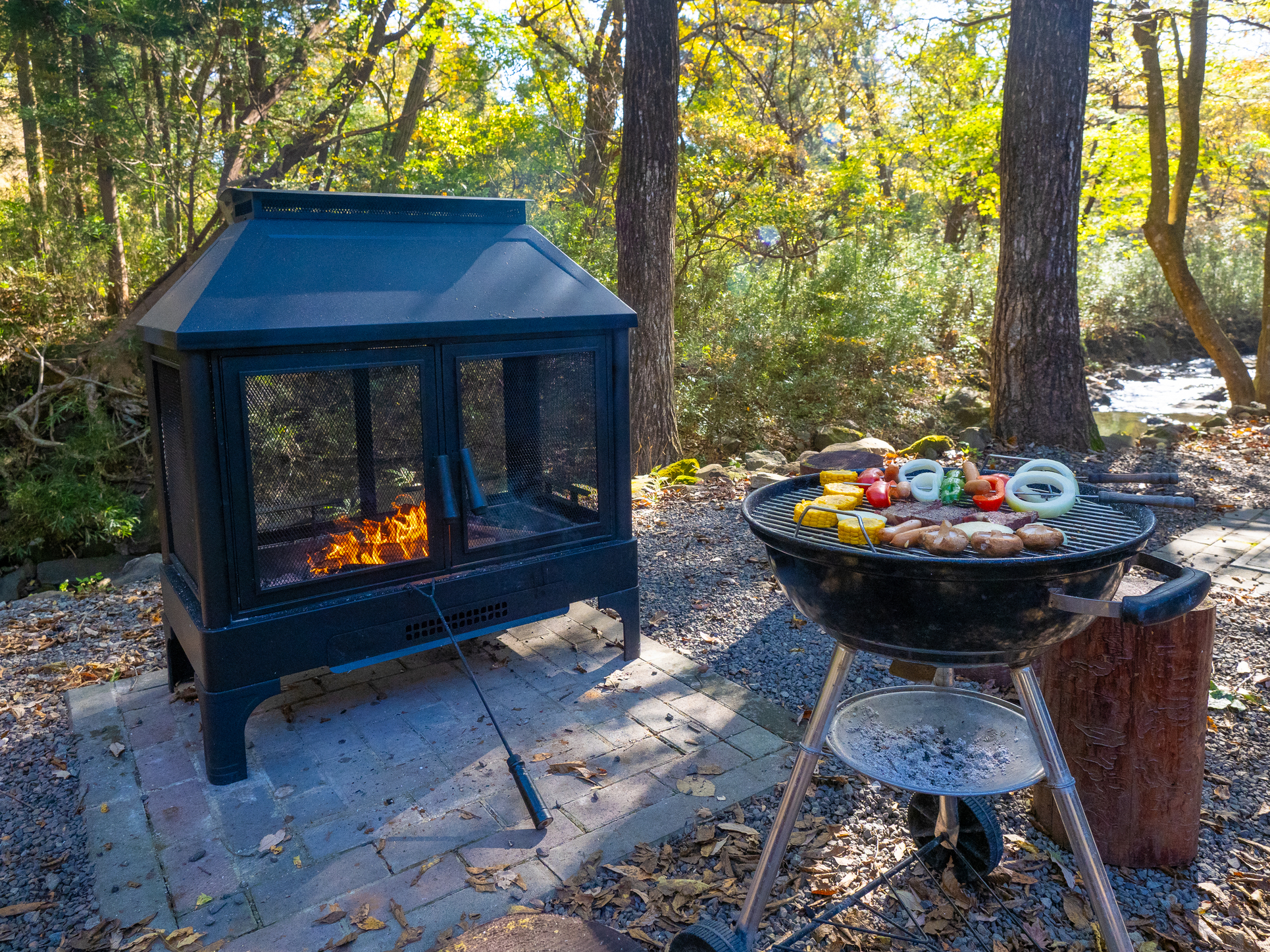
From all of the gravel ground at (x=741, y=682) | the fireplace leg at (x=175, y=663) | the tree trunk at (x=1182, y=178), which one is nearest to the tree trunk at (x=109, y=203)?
the gravel ground at (x=741, y=682)

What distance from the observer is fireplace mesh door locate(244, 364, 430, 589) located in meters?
2.57

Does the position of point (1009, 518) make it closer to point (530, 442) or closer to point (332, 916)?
point (530, 442)

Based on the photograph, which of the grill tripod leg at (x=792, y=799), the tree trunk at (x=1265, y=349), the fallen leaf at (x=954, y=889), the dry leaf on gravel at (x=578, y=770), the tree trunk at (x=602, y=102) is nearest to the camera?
the grill tripod leg at (x=792, y=799)

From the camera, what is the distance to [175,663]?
3.24 meters

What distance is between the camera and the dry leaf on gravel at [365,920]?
2045 millimetres

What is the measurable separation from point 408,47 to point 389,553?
9.28 m

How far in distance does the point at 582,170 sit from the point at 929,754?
11.5 meters

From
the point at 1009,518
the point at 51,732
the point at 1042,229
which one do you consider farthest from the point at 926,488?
the point at 1042,229

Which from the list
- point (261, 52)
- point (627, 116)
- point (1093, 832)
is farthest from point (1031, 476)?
point (261, 52)

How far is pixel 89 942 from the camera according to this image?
2020 mm

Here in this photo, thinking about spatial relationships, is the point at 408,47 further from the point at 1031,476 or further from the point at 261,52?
the point at 1031,476

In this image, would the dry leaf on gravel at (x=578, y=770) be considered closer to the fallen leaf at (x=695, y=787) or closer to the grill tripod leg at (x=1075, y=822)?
the fallen leaf at (x=695, y=787)

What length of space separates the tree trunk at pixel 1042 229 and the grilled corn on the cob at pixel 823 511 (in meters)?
5.63

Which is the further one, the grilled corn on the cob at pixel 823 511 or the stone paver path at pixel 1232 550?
the stone paver path at pixel 1232 550
